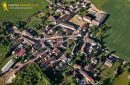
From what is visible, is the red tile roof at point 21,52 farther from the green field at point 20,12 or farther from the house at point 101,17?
the house at point 101,17

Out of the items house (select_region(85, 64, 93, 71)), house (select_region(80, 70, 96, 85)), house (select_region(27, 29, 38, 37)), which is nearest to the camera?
house (select_region(80, 70, 96, 85))

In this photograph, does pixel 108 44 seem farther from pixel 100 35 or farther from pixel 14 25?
pixel 14 25

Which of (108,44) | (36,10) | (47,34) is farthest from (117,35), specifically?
(36,10)

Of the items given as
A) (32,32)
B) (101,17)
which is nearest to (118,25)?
(101,17)

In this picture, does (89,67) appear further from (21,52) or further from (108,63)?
(21,52)

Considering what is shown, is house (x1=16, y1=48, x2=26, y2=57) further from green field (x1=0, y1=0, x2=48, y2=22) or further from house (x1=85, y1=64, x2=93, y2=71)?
house (x1=85, y1=64, x2=93, y2=71)

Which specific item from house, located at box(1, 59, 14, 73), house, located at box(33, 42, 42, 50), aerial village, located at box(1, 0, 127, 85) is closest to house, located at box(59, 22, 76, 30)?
aerial village, located at box(1, 0, 127, 85)
